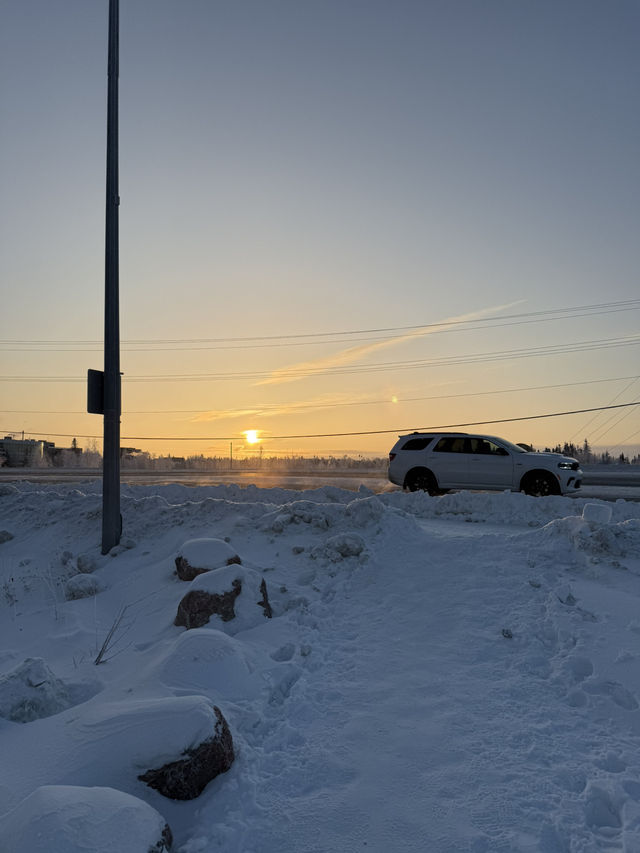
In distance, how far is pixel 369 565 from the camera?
7238 mm

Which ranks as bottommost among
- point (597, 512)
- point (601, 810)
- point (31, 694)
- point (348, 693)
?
point (601, 810)

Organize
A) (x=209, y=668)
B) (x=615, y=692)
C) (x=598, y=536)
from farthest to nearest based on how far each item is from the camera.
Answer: (x=598, y=536) → (x=209, y=668) → (x=615, y=692)

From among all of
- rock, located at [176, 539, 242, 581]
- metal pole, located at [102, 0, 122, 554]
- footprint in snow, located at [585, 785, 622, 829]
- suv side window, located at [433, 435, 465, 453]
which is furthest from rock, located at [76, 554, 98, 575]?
suv side window, located at [433, 435, 465, 453]

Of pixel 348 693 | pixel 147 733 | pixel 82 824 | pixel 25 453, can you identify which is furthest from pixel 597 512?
pixel 25 453

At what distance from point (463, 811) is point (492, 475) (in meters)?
12.4

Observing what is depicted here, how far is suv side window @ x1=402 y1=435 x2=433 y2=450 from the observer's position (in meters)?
15.8

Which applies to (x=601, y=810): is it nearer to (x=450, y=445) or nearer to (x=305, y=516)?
(x=305, y=516)

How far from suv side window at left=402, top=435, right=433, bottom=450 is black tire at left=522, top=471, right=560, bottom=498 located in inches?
107

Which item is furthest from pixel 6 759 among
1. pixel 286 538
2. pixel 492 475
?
pixel 492 475

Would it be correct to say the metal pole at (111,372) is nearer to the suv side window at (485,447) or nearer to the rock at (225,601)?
the rock at (225,601)

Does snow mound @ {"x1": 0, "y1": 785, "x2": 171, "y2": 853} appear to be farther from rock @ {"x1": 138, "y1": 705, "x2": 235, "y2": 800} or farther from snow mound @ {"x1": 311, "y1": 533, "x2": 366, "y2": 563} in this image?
snow mound @ {"x1": 311, "y1": 533, "x2": 366, "y2": 563}

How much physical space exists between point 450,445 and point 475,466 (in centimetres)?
91

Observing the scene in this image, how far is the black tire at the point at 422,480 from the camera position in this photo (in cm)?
1561

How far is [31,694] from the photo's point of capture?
4.27 metres
